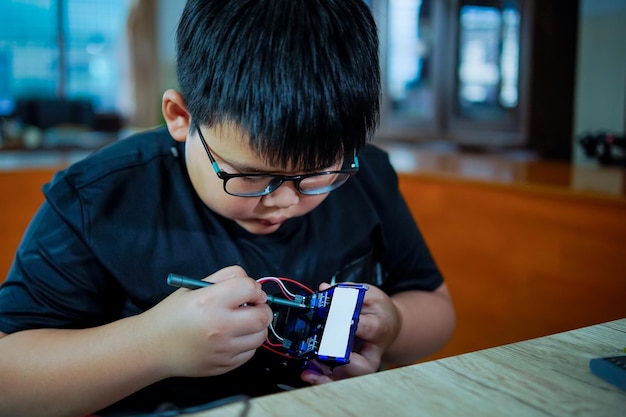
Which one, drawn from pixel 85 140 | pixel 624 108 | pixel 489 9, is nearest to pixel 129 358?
pixel 624 108

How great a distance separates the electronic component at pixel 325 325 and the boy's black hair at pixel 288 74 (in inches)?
6.0

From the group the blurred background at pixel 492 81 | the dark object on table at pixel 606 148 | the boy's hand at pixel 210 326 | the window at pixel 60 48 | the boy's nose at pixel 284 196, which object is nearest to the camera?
the boy's hand at pixel 210 326

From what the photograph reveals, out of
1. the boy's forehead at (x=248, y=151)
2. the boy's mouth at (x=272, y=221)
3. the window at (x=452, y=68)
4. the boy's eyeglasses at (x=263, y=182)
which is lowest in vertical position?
the boy's mouth at (x=272, y=221)

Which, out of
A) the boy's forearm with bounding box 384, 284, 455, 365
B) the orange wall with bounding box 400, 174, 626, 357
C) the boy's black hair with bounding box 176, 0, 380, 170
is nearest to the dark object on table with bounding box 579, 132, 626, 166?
the orange wall with bounding box 400, 174, 626, 357

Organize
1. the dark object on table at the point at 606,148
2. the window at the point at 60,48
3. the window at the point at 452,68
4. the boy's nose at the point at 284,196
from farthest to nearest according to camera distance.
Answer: the window at the point at 60,48, the window at the point at 452,68, the dark object on table at the point at 606,148, the boy's nose at the point at 284,196

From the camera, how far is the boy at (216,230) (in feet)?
2.42

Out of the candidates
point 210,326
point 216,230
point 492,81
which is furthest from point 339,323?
point 492,81

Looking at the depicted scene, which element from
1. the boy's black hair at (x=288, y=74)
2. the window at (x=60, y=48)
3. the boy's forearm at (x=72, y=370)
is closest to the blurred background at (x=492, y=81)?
the boy's black hair at (x=288, y=74)

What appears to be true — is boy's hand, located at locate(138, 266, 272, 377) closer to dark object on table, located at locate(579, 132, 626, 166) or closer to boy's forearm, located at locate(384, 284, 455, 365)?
boy's forearm, located at locate(384, 284, 455, 365)

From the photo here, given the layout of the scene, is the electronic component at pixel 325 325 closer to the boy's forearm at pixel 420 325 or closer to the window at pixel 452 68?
the boy's forearm at pixel 420 325

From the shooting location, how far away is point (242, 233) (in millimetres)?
976

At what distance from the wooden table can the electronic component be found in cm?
14

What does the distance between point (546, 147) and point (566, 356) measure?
A: 238 cm

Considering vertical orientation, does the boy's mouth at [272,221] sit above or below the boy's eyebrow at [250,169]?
below
